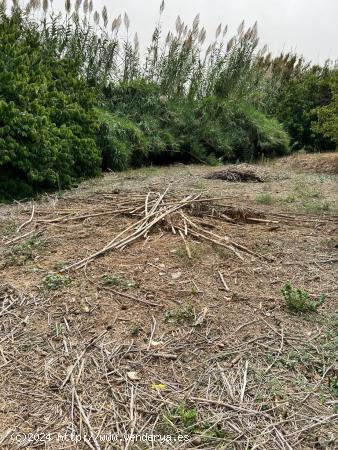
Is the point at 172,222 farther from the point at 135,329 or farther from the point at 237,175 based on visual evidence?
the point at 237,175

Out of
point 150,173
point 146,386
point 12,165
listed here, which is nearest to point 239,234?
point 146,386

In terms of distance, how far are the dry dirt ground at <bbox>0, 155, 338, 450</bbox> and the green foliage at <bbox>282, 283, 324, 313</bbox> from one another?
36 millimetres

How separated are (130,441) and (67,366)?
0.47 m

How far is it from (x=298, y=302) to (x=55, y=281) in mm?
1298

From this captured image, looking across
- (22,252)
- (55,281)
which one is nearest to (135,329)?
(55,281)

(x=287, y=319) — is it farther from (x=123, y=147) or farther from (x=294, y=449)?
(x=123, y=147)

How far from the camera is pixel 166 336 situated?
2105 millimetres

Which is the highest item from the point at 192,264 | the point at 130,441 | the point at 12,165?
the point at 12,165

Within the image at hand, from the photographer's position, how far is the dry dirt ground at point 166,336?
5.26 ft

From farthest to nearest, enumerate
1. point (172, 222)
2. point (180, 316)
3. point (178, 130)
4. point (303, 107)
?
point (303, 107), point (178, 130), point (172, 222), point (180, 316)

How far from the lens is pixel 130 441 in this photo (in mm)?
1545

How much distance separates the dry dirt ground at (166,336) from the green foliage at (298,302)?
4 cm

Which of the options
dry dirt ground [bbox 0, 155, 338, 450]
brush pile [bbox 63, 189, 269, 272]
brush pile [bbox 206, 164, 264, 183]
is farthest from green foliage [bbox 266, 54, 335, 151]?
dry dirt ground [bbox 0, 155, 338, 450]

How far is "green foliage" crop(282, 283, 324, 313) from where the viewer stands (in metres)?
2.31
